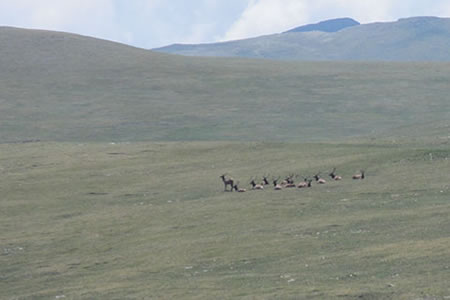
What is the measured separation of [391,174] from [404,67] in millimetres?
82372

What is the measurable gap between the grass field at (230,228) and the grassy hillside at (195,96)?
25.7 meters

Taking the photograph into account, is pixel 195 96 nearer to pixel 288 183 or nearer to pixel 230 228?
pixel 288 183

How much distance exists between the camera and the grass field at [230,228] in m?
26.8

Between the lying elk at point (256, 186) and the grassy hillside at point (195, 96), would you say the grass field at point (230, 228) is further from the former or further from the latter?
the grassy hillside at point (195, 96)

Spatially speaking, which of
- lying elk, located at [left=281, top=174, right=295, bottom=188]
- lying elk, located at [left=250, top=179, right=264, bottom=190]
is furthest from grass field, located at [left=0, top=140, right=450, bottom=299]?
lying elk, located at [left=250, top=179, right=264, bottom=190]

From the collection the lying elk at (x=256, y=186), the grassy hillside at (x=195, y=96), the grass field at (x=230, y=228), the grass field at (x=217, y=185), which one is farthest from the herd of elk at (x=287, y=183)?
the grassy hillside at (x=195, y=96)

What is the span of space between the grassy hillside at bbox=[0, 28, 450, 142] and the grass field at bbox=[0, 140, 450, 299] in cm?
2567

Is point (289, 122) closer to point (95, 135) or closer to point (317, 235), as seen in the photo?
point (95, 135)

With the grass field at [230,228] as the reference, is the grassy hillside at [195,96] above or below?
above

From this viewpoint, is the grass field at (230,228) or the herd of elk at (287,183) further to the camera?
the herd of elk at (287,183)

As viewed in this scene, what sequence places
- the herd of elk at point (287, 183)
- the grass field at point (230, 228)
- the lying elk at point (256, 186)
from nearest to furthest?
the grass field at point (230, 228)
the herd of elk at point (287, 183)
the lying elk at point (256, 186)

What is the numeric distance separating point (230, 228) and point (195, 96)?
69719 millimetres

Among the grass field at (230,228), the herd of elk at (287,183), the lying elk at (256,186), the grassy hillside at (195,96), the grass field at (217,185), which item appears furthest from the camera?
the grassy hillside at (195,96)

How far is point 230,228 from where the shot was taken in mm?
37531
